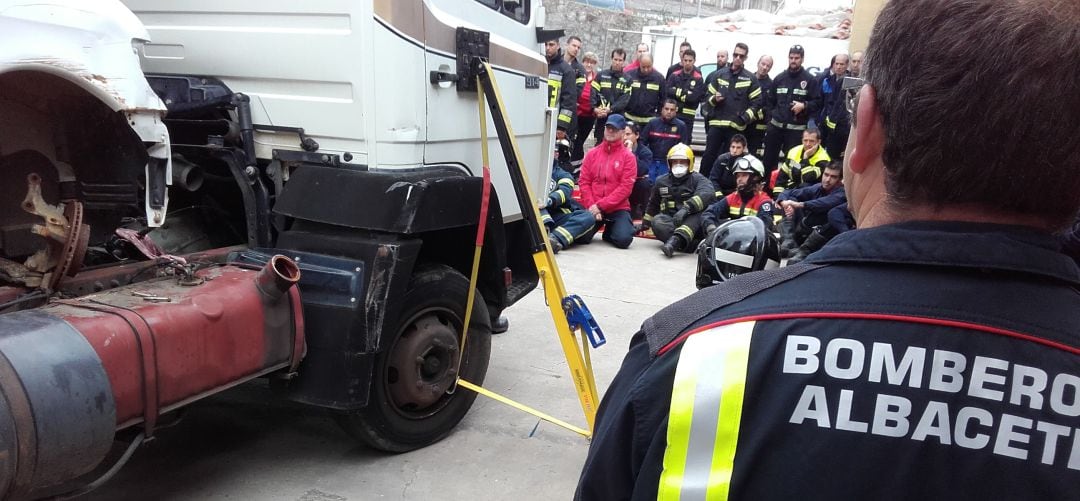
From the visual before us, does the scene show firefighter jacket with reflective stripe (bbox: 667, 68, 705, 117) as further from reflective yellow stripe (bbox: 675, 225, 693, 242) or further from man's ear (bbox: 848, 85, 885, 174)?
man's ear (bbox: 848, 85, 885, 174)

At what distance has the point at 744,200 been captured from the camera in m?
8.14

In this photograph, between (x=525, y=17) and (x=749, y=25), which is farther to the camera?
(x=749, y=25)

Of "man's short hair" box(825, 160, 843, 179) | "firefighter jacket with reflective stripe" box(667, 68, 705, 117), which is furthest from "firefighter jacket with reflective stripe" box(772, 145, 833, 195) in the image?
"firefighter jacket with reflective stripe" box(667, 68, 705, 117)

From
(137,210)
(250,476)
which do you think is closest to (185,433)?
(250,476)

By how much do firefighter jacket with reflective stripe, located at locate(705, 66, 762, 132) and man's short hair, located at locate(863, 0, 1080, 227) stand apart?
379 inches

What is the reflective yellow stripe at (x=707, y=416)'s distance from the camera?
0.83 metres

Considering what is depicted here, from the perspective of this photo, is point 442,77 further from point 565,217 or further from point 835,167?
point 835,167

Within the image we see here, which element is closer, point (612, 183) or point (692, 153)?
point (612, 183)

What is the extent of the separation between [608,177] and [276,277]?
6.20 metres

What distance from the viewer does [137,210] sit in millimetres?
2684

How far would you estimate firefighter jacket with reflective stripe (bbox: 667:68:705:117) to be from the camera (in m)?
10.6

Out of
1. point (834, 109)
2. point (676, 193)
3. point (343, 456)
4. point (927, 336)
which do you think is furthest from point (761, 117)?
point (927, 336)

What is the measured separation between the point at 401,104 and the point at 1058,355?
2509mm

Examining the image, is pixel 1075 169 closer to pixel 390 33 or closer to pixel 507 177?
pixel 390 33
